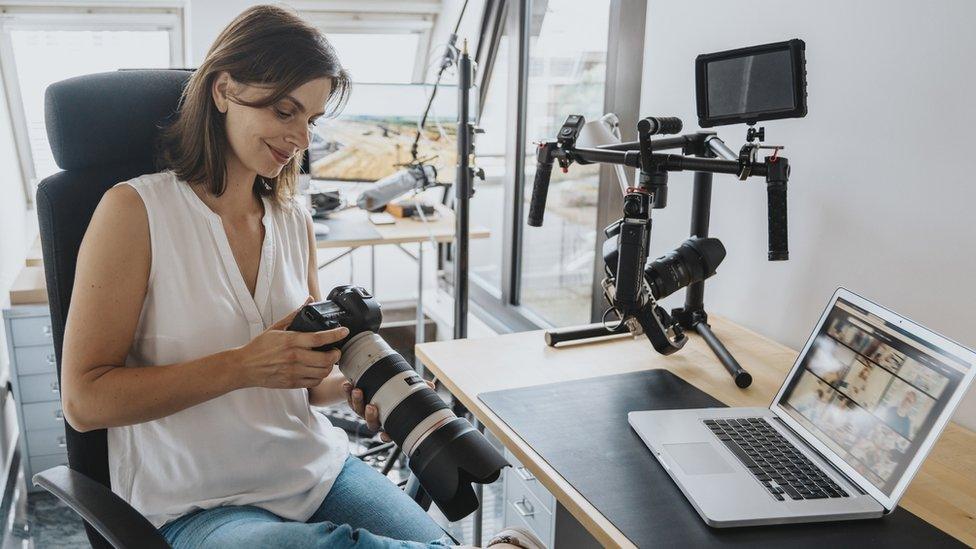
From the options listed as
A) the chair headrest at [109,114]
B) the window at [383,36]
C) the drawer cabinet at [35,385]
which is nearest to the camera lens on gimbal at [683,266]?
the chair headrest at [109,114]

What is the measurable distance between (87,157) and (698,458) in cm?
99

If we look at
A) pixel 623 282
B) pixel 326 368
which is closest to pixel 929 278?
pixel 623 282

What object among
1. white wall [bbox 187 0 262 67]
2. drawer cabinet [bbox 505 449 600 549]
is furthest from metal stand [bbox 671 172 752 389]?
white wall [bbox 187 0 262 67]

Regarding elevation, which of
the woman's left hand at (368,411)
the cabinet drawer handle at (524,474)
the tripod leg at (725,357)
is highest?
the tripod leg at (725,357)

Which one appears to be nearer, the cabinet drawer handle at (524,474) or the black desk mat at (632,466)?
the black desk mat at (632,466)

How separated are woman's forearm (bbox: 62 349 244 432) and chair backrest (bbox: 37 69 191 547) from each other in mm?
77

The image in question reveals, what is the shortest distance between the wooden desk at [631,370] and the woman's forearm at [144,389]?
1.38ft

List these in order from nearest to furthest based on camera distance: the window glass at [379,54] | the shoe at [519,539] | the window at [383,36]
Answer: the shoe at [519,539] < the window at [383,36] < the window glass at [379,54]

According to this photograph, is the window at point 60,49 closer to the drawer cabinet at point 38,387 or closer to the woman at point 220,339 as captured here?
the drawer cabinet at point 38,387

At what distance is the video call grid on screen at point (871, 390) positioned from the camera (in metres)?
0.88

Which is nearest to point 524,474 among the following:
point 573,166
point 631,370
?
point 631,370

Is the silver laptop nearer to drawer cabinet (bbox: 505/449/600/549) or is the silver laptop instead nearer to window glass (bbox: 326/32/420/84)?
drawer cabinet (bbox: 505/449/600/549)

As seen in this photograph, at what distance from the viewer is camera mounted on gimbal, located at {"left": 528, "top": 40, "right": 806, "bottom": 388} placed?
1130mm

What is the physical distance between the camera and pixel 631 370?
1.35 meters
